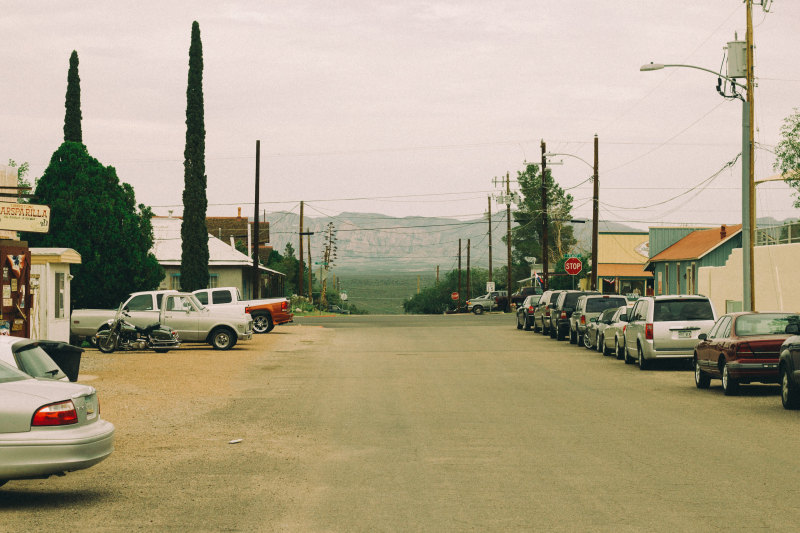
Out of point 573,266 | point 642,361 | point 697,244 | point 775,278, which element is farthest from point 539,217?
point 642,361

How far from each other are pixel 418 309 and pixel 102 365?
122421mm

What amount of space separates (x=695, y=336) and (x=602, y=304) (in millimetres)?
10662

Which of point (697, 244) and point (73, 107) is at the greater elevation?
point (73, 107)

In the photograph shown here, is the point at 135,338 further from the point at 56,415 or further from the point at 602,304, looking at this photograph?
the point at 56,415

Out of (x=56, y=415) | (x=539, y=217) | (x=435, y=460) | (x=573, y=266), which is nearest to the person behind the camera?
(x=56, y=415)

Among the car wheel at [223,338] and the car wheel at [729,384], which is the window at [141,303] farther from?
the car wheel at [729,384]

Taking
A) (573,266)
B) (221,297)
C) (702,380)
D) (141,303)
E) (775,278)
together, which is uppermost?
(573,266)

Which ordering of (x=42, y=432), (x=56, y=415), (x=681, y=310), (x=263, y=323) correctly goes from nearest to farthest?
(x=42, y=432)
(x=56, y=415)
(x=681, y=310)
(x=263, y=323)

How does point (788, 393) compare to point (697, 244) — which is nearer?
point (788, 393)

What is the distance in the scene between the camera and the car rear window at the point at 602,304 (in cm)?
3391

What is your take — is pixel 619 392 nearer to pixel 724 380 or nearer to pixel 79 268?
pixel 724 380

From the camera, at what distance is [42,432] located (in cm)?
843

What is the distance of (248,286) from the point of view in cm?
6562

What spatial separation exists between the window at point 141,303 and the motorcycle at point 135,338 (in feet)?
4.95
